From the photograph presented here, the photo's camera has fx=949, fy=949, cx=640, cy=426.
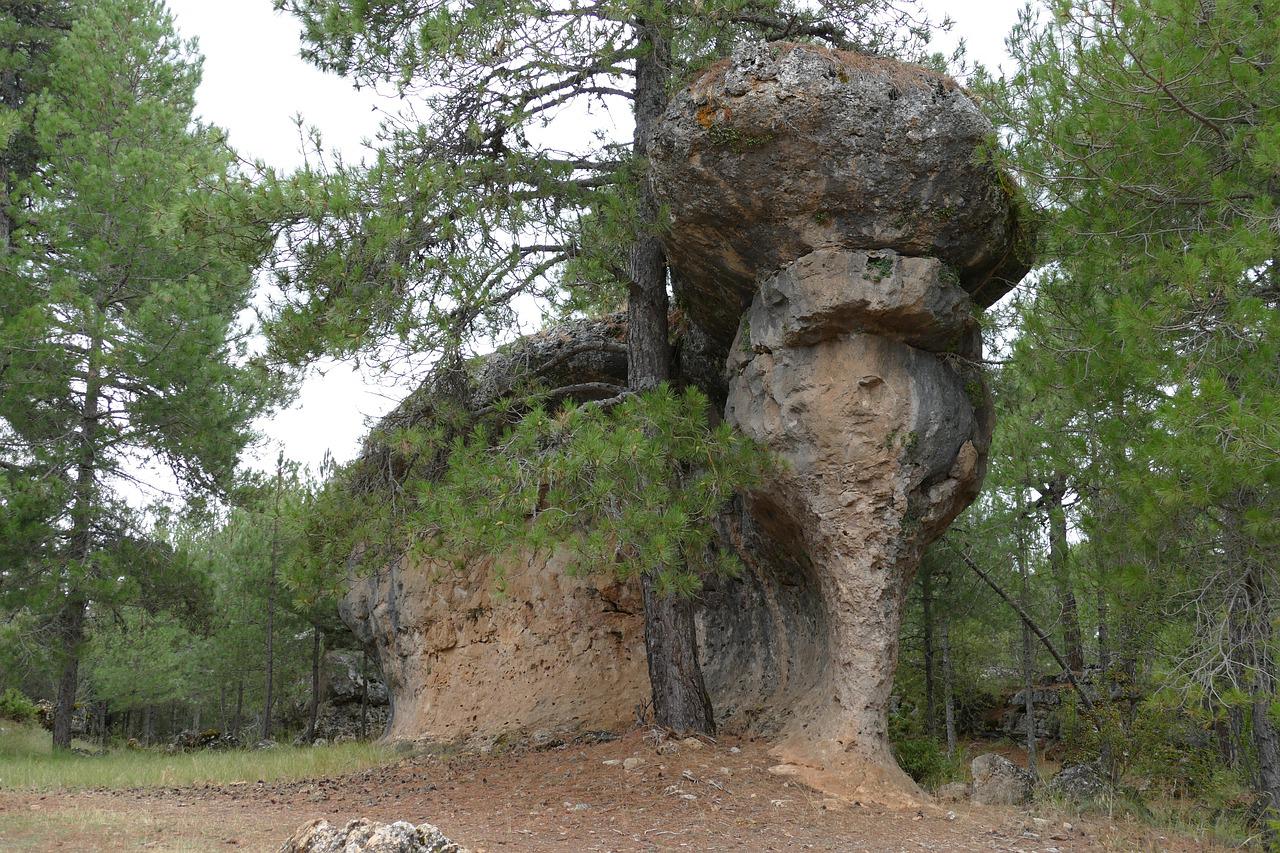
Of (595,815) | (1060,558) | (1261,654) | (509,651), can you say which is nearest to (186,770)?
(509,651)

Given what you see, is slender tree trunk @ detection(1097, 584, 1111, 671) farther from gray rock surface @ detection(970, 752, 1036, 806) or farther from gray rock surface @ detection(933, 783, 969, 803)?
gray rock surface @ detection(933, 783, 969, 803)

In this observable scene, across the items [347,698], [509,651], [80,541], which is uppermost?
[80,541]

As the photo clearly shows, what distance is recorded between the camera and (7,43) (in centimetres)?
1598

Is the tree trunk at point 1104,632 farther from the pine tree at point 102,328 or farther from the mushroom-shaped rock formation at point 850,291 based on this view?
the pine tree at point 102,328

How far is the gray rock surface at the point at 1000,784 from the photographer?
8.21 meters

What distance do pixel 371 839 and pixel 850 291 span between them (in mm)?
5812

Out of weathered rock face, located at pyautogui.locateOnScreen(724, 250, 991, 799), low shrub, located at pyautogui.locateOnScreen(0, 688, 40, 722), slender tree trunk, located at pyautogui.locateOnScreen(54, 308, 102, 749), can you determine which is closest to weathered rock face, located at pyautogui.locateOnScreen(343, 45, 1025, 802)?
weathered rock face, located at pyautogui.locateOnScreen(724, 250, 991, 799)

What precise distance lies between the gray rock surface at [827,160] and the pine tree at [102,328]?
776cm

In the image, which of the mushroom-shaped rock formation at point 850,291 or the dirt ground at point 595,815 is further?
the mushroom-shaped rock formation at point 850,291

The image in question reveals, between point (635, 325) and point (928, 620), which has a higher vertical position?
point (635, 325)

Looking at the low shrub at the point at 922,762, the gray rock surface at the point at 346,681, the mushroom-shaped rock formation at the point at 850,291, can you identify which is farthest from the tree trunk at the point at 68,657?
the low shrub at the point at 922,762

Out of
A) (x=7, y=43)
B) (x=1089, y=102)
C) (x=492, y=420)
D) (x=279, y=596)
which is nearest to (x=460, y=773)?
(x=492, y=420)

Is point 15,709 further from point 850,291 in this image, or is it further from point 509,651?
point 850,291

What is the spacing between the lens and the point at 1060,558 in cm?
1171
